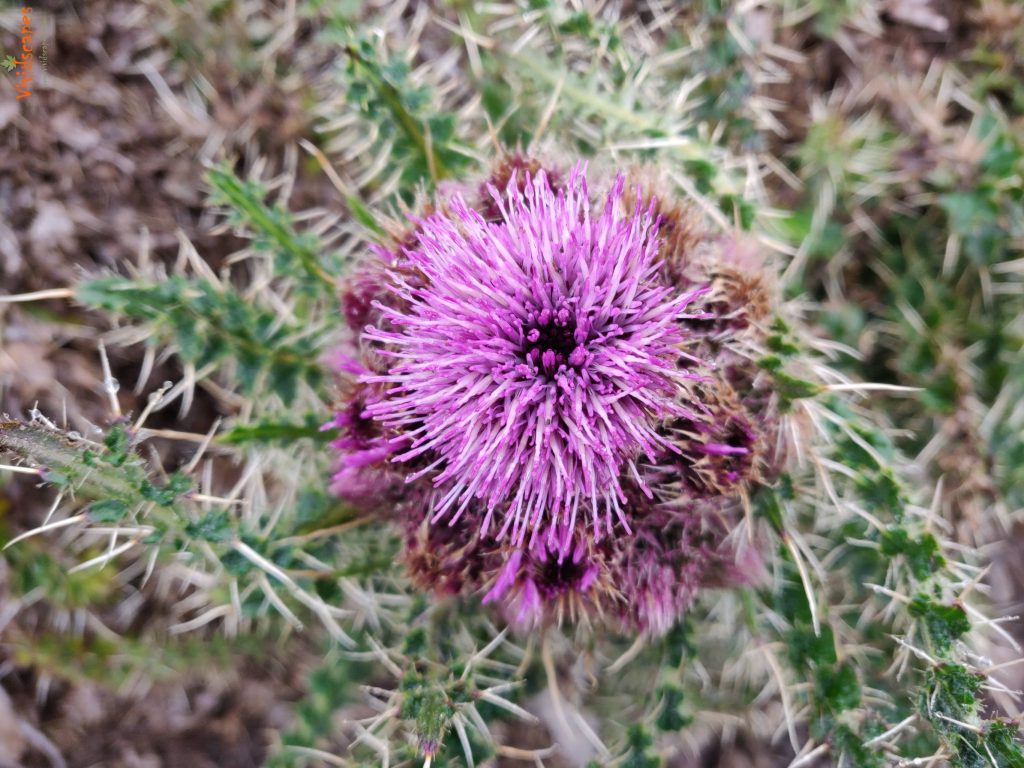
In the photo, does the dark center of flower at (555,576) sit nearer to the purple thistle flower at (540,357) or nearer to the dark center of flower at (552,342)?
the purple thistle flower at (540,357)

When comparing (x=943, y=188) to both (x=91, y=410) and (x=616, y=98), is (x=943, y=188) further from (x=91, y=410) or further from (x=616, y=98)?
(x=91, y=410)

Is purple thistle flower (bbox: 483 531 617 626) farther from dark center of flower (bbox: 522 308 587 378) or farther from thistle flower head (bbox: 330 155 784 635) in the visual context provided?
dark center of flower (bbox: 522 308 587 378)

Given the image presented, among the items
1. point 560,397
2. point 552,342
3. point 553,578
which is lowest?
point 553,578

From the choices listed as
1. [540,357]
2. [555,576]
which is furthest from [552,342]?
[555,576]

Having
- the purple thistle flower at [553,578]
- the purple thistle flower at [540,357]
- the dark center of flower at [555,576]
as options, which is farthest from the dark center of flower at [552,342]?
the dark center of flower at [555,576]

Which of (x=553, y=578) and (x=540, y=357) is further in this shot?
(x=553, y=578)

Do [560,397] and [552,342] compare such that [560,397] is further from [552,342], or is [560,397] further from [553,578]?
[553,578]

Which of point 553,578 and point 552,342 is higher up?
point 552,342
